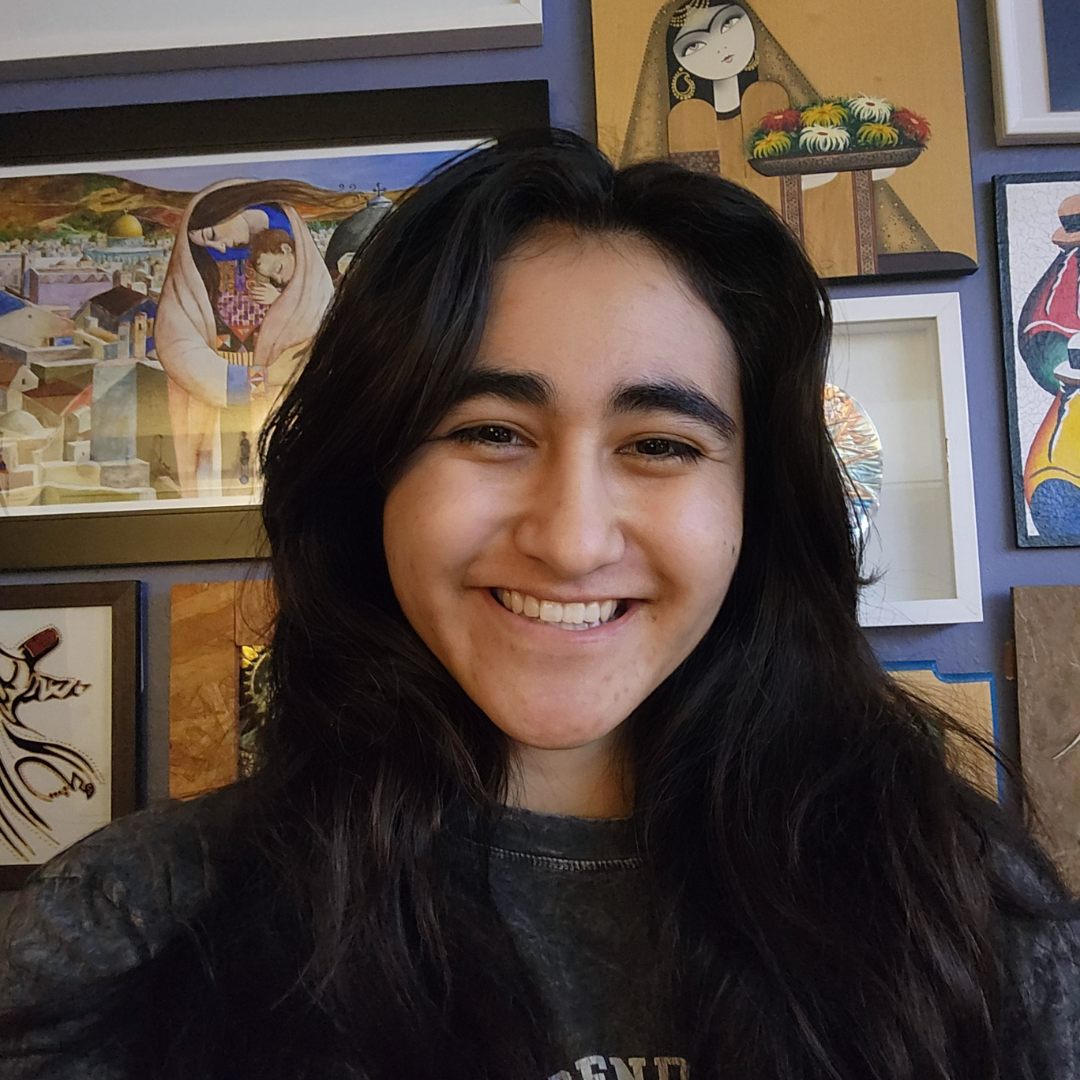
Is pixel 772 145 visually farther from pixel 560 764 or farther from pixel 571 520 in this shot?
pixel 560 764

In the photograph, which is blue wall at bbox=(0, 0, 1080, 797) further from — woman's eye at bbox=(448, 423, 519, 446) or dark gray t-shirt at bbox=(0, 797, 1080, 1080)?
woman's eye at bbox=(448, 423, 519, 446)

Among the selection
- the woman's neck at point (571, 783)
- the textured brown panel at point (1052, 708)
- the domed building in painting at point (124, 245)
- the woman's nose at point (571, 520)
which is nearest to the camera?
the woman's nose at point (571, 520)

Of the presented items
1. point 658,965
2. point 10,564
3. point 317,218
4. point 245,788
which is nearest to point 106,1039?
point 245,788

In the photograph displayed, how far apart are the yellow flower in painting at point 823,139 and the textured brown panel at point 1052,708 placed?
0.57 metres

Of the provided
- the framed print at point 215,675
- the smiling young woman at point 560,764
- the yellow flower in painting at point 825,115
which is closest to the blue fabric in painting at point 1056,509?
the smiling young woman at point 560,764

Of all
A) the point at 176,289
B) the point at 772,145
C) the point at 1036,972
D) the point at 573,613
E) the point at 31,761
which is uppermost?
the point at 772,145

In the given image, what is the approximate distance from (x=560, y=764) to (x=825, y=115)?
83 centimetres

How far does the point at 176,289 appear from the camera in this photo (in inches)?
41.3

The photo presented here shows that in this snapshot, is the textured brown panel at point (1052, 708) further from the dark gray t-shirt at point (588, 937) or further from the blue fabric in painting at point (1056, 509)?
the dark gray t-shirt at point (588, 937)

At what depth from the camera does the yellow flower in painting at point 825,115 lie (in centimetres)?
101

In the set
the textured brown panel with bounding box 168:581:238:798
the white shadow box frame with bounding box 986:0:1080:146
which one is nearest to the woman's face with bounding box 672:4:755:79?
the white shadow box frame with bounding box 986:0:1080:146

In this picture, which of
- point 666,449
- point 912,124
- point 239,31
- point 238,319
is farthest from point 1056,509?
point 239,31

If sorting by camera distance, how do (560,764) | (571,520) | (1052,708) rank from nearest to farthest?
(571,520) → (560,764) → (1052,708)

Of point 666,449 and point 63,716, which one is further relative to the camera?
point 63,716
